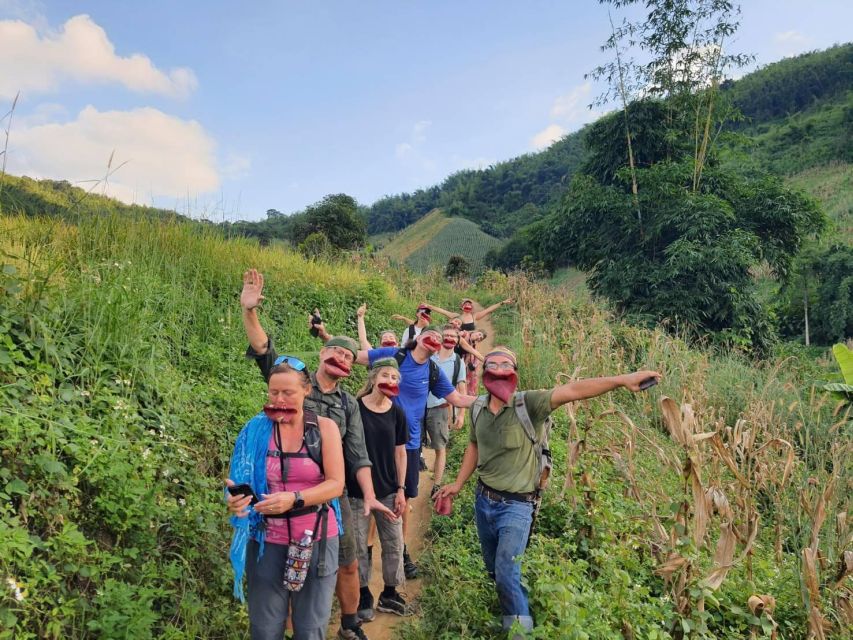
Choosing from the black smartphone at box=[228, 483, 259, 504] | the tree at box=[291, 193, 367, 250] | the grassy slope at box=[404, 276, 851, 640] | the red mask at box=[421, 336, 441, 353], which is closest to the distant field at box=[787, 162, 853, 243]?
the tree at box=[291, 193, 367, 250]

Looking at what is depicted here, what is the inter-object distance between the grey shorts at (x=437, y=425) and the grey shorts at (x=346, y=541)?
2476 millimetres

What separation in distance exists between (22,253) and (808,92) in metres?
80.4

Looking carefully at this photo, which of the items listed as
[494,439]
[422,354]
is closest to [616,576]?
[494,439]

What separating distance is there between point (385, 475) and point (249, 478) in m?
1.39

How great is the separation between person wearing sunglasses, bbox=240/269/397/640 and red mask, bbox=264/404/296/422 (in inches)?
24.3

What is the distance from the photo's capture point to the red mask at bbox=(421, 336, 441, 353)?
4.44 meters

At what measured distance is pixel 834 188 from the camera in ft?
115

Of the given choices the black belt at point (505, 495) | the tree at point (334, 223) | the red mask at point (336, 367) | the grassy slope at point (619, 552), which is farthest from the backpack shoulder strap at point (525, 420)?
the tree at point (334, 223)

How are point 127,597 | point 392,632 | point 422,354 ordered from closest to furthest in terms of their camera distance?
point 127,597 → point 392,632 → point 422,354

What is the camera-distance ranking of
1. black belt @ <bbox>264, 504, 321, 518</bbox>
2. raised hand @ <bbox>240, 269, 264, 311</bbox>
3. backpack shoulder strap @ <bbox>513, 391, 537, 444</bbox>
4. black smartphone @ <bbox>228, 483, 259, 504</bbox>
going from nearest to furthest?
1. black smartphone @ <bbox>228, 483, 259, 504</bbox>
2. black belt @ <bbox>264, 504, 321, 518</bbox>
3. raised hand @ <bbox>240, 269, 264, 311</bbox>
4. backpack shoulder strap @ <bbox>513, 391, 537, 444</bbox>

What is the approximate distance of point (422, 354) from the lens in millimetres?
4496

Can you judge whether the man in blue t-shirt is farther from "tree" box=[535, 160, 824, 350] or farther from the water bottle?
"tree" box=[535, 160, 824, 350]

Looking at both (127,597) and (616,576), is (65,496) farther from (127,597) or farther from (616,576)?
(616,576)

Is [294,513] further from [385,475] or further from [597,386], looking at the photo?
[597,386]
